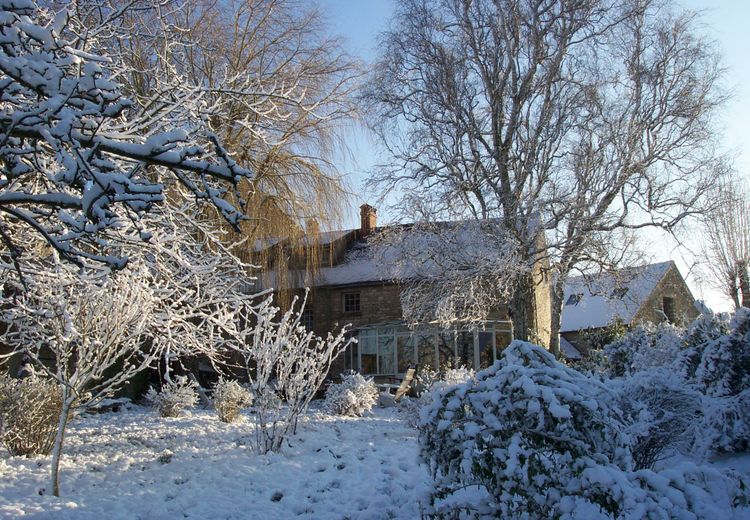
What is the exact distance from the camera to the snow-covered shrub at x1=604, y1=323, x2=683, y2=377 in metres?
8.88

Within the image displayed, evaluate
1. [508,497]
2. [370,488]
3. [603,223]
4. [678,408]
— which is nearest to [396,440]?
[370,488]

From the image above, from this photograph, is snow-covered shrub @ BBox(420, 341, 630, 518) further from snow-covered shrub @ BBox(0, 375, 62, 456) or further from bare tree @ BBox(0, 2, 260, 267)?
snow-covered shrub @ BBox(0, 375, 62, 456)

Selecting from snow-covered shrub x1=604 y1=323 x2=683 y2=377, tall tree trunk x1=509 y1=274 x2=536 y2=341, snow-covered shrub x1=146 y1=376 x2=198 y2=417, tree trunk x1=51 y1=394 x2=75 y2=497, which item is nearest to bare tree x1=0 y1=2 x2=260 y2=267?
tree trunk x1=51 y1=394 x2=75 y2=497

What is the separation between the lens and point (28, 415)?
6973mm

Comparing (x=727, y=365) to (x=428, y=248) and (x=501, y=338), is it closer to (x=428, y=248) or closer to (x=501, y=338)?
(x=428, y=248)

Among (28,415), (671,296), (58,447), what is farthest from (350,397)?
(671,296)

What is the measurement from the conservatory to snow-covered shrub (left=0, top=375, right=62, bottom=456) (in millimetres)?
13798

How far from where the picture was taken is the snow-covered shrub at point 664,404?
17.9 feet

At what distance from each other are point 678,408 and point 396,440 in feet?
13.2

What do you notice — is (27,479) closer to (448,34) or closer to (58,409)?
(58,409)

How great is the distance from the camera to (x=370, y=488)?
229 inches

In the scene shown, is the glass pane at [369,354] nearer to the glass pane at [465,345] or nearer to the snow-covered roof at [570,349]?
the glass pane at [465,345]

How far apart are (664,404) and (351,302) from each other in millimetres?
17413

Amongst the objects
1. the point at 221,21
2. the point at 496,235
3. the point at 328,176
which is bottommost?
the point at 496,235
